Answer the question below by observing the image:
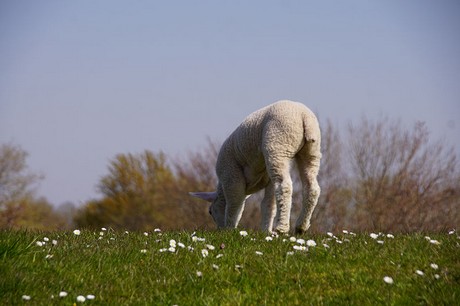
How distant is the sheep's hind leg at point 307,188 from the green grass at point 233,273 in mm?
2520

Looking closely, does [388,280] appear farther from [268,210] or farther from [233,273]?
[268,210]

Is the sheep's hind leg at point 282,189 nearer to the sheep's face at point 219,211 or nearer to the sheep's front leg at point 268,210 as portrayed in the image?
the sheep's front leg at point 268,210

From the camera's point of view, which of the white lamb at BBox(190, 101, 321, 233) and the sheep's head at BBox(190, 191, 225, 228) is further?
the sheep's head at BBox(190, 191, 225, 228)

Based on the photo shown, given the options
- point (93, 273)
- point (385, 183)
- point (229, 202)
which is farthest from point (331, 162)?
point (93, 273)

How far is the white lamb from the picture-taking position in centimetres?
974

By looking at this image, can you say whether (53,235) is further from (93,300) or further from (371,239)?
(371,239)

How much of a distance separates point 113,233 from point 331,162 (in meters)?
14.9

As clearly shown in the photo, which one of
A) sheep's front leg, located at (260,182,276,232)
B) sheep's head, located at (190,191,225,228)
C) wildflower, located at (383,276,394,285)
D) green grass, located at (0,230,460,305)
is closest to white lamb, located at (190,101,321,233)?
A: sheep's front leg, located at (260,182,276,232)

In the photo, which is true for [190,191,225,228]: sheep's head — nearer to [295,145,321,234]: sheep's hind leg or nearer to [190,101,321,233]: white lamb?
[190,101,321,233]: white lamb

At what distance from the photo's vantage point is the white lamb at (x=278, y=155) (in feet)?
32.0

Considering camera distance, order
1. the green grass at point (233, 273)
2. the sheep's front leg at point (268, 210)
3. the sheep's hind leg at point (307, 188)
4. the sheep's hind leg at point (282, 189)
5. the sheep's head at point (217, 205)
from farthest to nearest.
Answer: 1. the sheep's head at point (217, 205)
2. the sheep's front leg at point (268, 210)
3. the sheep's hind leg at point (307, 188)
4. the sheep's hind leg at point (282, 189)
5. the green grass at point (233, 273)

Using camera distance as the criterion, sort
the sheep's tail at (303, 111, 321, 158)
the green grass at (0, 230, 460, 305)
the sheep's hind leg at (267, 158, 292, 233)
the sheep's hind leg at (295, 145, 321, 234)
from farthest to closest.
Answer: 1. the sheep's hind leg at (295, 145, 321, 234)
2. the sheep's tail at (303, 111, 321, 158)
3. the sheep's hind leg at (267, 158, 292, 233)
4. the green grass at (0, 230, 460, 305)

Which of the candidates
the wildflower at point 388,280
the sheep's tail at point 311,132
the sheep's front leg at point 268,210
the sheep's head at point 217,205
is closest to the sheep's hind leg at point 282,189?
the sheep's tail at point 311,132

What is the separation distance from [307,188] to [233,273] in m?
4.27
